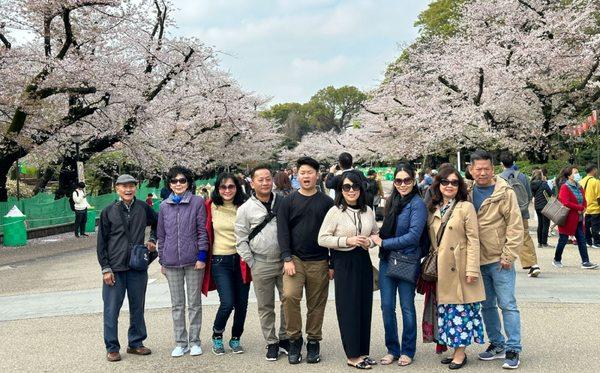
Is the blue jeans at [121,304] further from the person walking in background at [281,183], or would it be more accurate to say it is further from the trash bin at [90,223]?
the trash bin at [90,223]

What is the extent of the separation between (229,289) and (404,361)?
1.68 metres

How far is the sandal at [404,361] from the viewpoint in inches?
201

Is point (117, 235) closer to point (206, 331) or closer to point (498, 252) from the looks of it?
point (206, 331)

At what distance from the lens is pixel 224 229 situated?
5664 millimetres

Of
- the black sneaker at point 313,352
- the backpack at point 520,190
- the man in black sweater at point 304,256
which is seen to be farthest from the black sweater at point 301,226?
the backpack at point 520,190

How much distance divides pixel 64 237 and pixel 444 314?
16722mm

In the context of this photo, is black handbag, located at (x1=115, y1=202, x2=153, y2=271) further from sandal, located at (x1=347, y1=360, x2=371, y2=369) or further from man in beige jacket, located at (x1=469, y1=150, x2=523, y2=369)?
man in beige jacket, located at (x1=469, y1=150, x2=523, y2=369)

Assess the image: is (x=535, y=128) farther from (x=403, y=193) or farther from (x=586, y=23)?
(x=403, y=193)

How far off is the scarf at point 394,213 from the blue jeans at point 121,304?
92.1 inches

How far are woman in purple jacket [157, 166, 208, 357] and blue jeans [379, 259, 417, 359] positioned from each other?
5.39 ft

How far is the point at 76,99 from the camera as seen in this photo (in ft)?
69.5

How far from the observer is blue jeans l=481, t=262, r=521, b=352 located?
5051 millimetres

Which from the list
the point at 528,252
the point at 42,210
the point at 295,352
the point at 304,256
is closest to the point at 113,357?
→ the point at 295,352

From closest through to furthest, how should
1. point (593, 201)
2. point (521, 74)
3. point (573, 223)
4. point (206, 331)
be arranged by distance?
1. point (206, 331)
2. point (573, 223)
3. point (593, 201)
4. point (521, 74)
